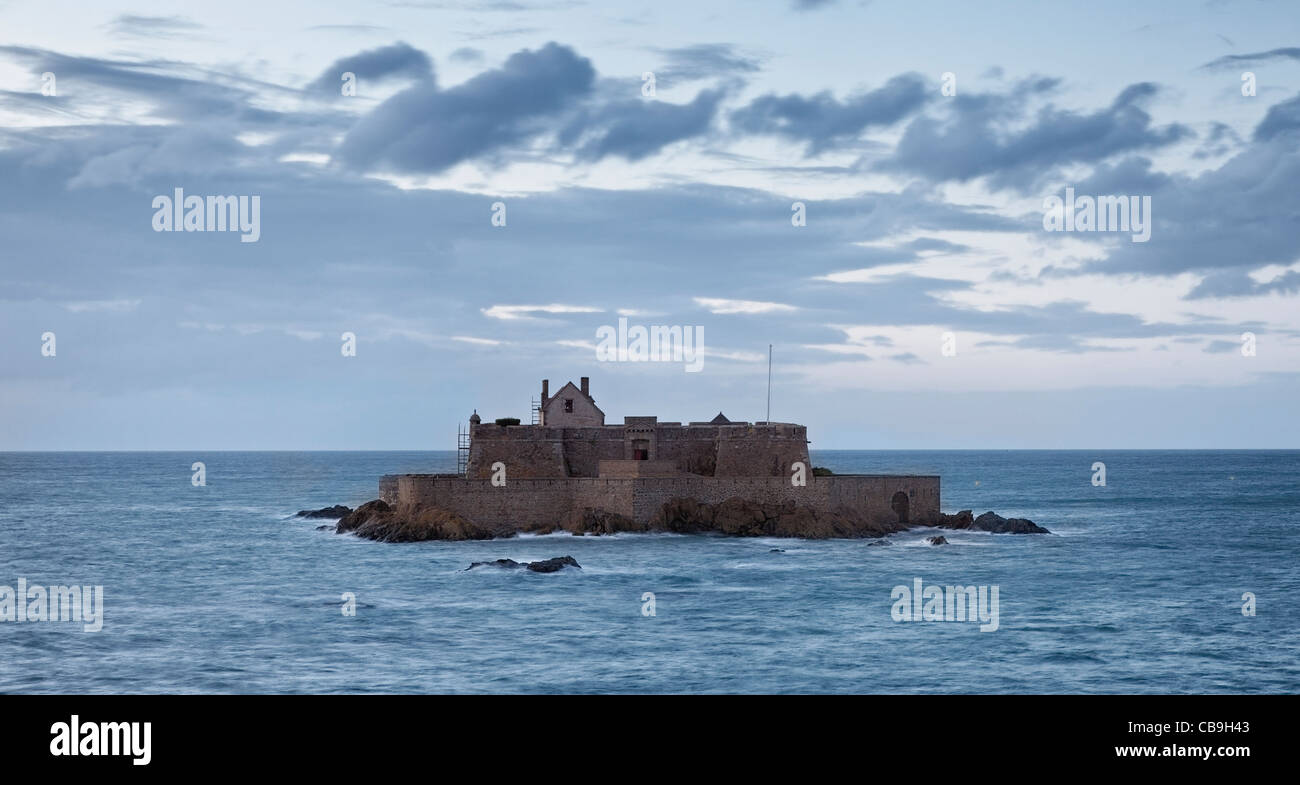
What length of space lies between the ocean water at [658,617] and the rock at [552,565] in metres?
0.78

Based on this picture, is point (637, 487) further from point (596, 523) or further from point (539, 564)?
point (539, 564)

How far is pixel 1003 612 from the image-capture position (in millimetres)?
45000

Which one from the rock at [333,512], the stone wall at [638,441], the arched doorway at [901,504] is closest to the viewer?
the stone wall at [638,441]

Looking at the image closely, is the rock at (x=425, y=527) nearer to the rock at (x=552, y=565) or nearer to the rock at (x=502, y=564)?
the rock at (x=502, y=564)

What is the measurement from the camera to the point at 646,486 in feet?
207

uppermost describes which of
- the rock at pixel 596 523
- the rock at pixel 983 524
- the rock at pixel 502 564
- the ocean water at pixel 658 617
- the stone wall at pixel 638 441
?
the stone wall at pixel 638 441

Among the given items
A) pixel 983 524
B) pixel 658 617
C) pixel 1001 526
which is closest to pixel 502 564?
pixel 658 617

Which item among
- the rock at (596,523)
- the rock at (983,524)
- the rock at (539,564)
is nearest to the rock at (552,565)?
the rock at (539,564)

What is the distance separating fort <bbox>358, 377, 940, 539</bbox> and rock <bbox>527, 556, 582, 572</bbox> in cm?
944

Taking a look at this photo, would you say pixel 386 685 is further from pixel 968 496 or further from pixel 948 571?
pixel 968 496

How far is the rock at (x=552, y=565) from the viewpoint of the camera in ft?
172

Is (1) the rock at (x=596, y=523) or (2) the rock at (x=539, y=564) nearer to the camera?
(2) the rock at (x=539, y=564)

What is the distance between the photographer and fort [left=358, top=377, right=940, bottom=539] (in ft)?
207
